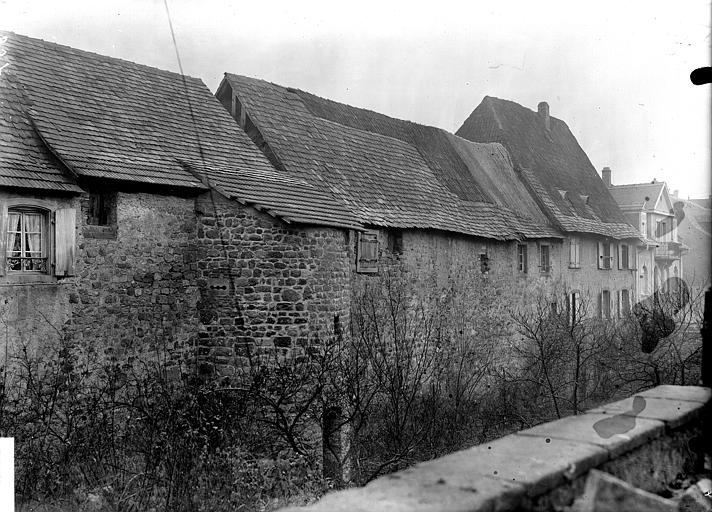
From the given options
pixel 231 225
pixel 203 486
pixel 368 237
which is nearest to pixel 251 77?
pixel 368 237

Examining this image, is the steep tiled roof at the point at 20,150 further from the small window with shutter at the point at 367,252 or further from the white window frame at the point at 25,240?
the small window with shutter at the point at 367,252

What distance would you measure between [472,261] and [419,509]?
1602 cm

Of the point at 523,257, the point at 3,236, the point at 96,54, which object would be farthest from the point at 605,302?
the point at 3,236

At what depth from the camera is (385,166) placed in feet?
57.5

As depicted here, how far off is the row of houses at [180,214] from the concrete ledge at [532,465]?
7508 millimetres

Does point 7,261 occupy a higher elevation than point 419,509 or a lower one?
higher

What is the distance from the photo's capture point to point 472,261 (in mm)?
17984

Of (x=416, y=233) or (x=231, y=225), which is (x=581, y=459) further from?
(x=416, y=233)

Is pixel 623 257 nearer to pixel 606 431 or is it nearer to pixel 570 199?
pixel 570 199

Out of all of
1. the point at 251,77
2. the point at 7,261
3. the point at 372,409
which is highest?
the point at 251,77

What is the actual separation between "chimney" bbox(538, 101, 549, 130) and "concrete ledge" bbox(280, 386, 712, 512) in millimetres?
28891

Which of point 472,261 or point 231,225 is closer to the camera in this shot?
point 231,225

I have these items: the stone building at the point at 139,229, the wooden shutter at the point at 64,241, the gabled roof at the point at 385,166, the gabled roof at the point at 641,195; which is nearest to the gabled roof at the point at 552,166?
the gabled roof at the point at 385,166

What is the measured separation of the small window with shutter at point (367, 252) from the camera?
45.6 ft
